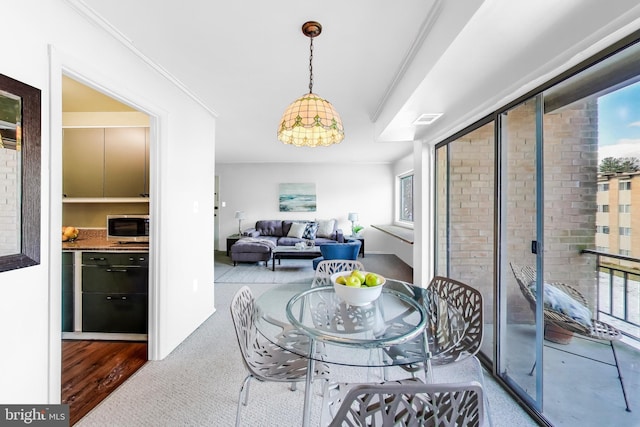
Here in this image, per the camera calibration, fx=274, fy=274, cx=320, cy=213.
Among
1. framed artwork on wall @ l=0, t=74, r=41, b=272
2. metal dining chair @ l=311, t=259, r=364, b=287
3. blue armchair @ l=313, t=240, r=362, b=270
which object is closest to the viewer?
framed artwork on wall @ l=0, t=74, r=41, b=272

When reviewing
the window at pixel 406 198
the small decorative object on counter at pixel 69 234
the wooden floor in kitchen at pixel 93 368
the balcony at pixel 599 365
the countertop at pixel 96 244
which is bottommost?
the wooden floor in kitchen at pixel 93 368

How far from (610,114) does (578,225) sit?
0.62m

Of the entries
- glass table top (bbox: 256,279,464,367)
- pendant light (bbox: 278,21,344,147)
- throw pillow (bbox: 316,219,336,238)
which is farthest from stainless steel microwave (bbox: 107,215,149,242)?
throw pillow (bbox: 316,219,336,238)

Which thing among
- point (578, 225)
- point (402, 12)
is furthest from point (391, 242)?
point (402, 12)

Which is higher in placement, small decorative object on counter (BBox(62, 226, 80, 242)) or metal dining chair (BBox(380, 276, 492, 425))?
small decorative object on counter (BBox(62, 226, 80, 242))

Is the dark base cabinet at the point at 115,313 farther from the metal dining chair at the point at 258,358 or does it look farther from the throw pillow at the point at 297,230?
the throw pillow at the point at 297,230

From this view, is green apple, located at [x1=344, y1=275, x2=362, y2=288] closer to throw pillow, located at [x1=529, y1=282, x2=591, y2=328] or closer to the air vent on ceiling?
throw pillow, located at [x1=529, y1=282, x2=591, y2=328]

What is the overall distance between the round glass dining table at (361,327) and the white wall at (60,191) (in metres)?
1.08

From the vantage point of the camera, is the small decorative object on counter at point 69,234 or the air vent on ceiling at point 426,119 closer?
the air vent on ceiling at point 426,119

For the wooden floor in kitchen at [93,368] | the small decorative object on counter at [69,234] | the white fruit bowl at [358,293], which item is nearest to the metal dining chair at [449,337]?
the white fruit bowl at [358,293]

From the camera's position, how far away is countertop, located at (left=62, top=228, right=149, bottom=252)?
99.4 inches

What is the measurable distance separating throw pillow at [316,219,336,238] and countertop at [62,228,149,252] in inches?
174

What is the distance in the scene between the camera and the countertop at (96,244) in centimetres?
253

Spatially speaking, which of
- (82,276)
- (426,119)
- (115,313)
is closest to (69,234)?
(82,276)
